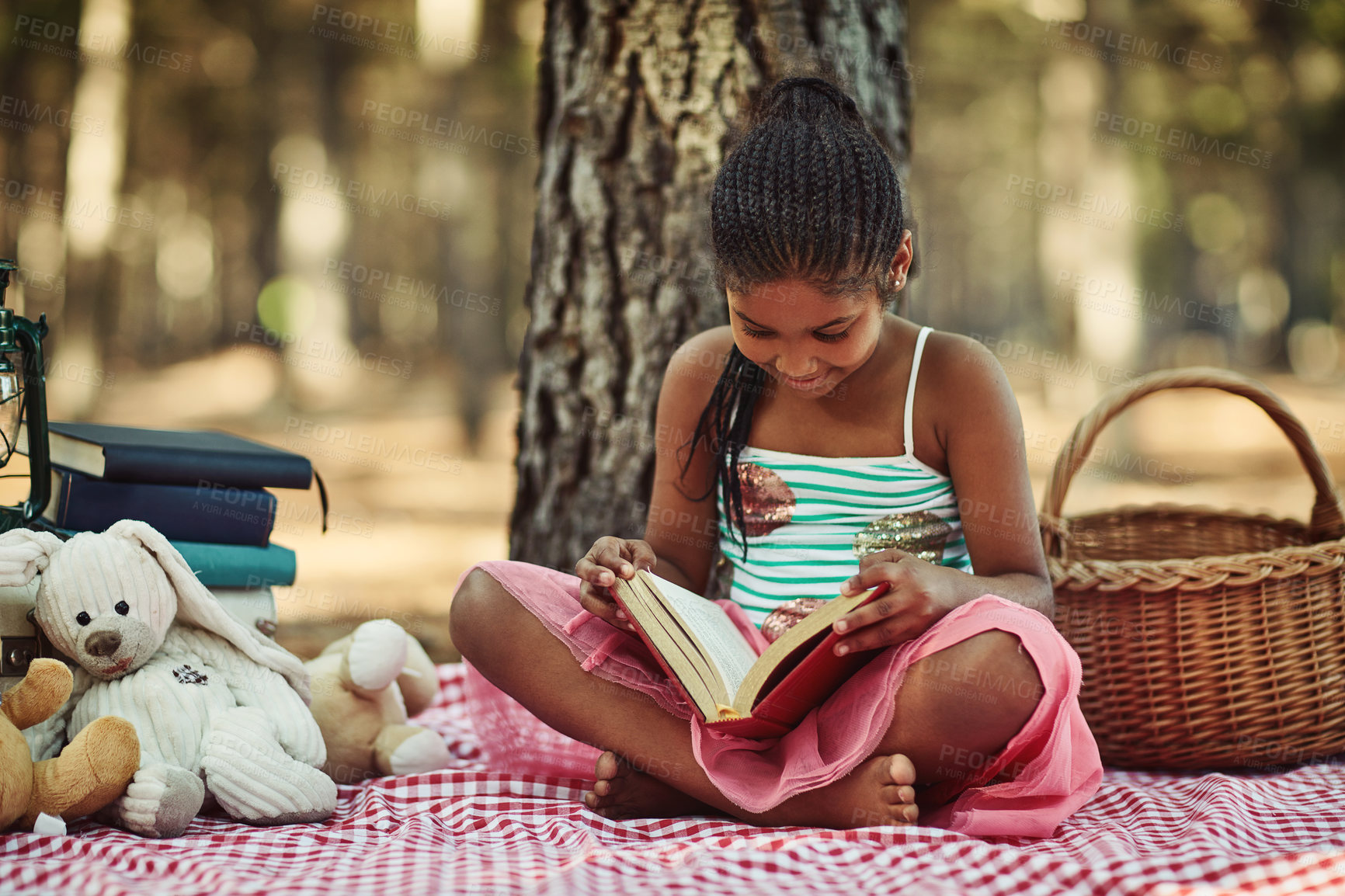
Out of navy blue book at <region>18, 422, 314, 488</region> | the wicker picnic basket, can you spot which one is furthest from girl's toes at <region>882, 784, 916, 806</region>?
navy blue book at <region>18, 422, 314, 488</region>

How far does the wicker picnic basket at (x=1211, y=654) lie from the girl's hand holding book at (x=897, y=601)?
2.23ft

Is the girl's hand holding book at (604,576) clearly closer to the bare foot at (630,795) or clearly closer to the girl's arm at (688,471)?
the bare foot at (630,795)

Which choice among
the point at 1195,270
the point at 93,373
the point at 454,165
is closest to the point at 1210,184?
the point at 1195,270

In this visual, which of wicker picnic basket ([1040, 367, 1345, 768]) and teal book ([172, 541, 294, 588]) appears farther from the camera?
wicker picnic basket ([1040, 367, 1345, 768])

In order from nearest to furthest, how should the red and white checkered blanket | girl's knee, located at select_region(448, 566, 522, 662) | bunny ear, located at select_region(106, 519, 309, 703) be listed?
the red and white checkered blanket < bunny ear, located at select_region(106, 519, 309, 703) < girl's knee, located at select_region(448, 566, 522, 662)

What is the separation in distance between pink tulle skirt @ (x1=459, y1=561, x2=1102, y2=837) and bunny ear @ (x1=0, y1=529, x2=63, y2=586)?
0.64 m

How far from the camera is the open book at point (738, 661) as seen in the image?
141cm

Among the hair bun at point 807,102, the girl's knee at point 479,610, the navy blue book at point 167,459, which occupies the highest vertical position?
the hair bun at point 807,102

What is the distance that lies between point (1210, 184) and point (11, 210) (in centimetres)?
2009

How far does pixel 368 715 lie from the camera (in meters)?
1.96

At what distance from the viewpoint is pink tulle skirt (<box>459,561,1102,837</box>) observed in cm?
150

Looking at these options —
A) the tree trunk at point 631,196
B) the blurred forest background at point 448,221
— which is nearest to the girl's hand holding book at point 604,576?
the tree trunk at point 631,196

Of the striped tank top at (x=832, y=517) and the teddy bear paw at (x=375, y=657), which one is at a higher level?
→ the striped tank top at (x=832, y=517)

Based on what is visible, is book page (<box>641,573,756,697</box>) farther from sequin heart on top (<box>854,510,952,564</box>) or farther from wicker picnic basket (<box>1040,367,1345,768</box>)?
wicker picnic basket (<box>1040,367,1345,768</box>)
